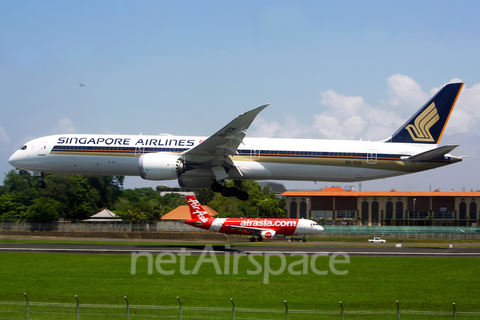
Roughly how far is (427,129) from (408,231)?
1562 inches

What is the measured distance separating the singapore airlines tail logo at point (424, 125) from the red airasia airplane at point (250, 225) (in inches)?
965

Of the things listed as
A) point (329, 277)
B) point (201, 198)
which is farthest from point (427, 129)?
point (201, 198)

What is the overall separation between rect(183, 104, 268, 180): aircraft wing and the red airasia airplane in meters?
23.4

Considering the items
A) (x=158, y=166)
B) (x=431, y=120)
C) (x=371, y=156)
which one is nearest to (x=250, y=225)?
(x=371, y=156)

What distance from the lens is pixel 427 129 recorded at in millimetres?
44344

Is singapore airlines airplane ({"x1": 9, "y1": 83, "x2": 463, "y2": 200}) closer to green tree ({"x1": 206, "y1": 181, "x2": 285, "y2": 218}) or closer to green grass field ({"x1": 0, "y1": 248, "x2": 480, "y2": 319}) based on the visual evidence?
green grass field ({"x1": 0, "y1": 248, "x2": 480, "y2": 319})

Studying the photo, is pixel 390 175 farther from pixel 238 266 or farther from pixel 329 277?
pixel 238 266

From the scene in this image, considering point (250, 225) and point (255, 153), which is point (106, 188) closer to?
point (250, 225)

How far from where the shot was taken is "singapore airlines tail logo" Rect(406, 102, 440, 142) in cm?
4400

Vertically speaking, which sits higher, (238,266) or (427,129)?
(427,129)

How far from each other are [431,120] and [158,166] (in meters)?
25.0

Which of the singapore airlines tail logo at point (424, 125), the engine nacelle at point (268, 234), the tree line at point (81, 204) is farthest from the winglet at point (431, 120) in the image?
the tree line at point (81, 204)

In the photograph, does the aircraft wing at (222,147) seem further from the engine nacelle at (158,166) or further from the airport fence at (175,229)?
the airport fence at (175,229)

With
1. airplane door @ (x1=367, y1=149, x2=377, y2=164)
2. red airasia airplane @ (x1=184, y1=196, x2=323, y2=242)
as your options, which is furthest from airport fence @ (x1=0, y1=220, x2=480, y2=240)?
airplane door @ (x1=367, y1=149, x2=377, y2=164)
